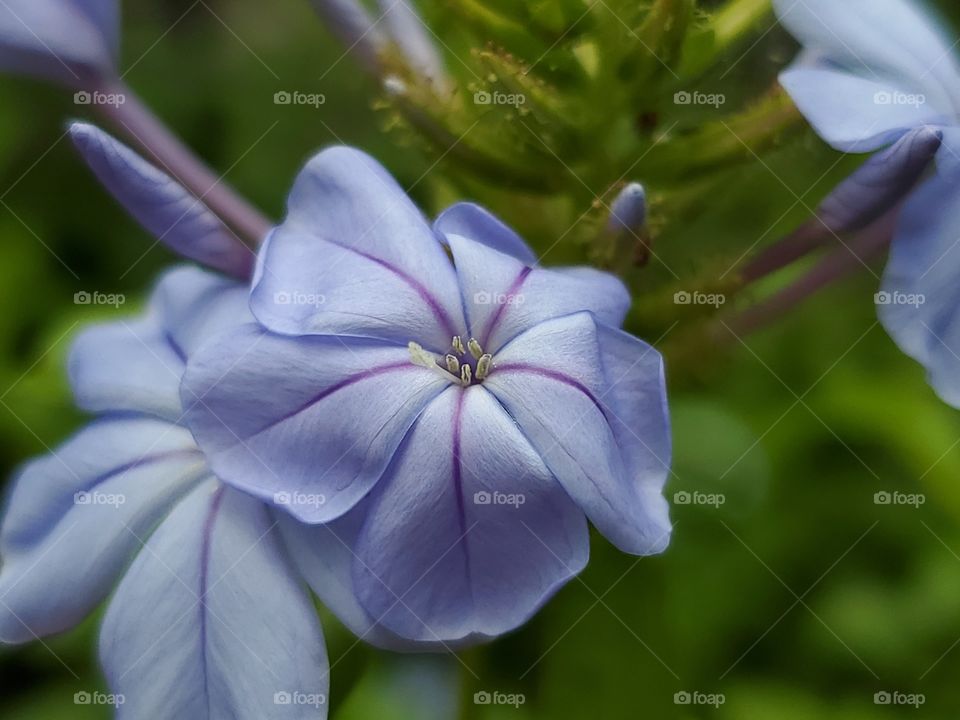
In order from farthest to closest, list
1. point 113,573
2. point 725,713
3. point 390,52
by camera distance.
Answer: point 725,713 → point 390,52 → point 113,573

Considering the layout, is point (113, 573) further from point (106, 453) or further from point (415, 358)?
point (415, 358)

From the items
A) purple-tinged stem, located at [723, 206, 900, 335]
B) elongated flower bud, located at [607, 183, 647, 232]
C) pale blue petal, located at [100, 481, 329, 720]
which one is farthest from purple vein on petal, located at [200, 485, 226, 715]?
purple-tinged stem, located at [723, 206, 900, 335]

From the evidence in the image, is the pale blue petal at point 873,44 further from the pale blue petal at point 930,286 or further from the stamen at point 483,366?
the stamen at point 483,366

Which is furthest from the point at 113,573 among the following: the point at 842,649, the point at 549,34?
the point at 842,649

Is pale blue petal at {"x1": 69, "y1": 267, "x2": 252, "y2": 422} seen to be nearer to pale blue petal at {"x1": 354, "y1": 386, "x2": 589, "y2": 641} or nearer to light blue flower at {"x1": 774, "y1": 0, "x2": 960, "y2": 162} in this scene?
pale blue petal at {"x1": 354, "y1": 386, "x2": 589, "y2": 641}

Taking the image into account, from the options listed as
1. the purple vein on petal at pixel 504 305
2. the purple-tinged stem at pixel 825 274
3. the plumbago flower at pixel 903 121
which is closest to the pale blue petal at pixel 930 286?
the plumbago flower at pixel 903 121

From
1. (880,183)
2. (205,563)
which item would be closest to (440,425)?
(205,563)

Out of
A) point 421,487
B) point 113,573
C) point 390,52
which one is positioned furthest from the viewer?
point 390,52
